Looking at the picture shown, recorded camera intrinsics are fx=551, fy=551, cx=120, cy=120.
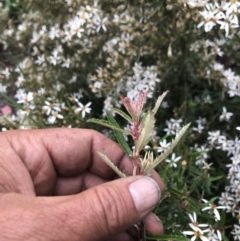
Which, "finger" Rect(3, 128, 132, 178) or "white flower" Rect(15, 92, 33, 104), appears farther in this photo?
"white flower" Rect(15, 92, 33, 104)

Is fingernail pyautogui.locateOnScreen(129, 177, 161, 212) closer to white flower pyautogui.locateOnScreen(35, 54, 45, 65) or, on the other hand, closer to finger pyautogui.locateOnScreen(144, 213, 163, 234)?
finger pyautogui.locateOnScreen(144, 213, 163, 234)

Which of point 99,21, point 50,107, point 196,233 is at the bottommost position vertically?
point 196,233

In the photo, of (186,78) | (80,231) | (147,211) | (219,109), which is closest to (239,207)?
(219,109)

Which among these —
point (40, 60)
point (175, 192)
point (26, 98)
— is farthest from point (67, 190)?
point (40, 60)

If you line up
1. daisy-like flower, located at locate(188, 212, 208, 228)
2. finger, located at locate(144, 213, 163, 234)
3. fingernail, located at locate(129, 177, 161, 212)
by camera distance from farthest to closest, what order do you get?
1. daisy-like flower, located at locate(188, 212, 208, 228)
2. finger, located at locate(144, 213, 163, 234)
3. fingernail, located at locate(129, 177, 161, 212)

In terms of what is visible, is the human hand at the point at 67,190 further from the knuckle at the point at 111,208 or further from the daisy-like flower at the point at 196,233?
the daisy-like flower at the point at 196,233

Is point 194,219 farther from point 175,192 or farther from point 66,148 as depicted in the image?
point 66,148

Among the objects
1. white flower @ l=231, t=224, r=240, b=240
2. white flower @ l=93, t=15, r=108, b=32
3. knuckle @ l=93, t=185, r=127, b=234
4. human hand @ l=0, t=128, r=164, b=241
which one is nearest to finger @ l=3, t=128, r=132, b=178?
human hand @ l=0, t=128, r=164, b=241

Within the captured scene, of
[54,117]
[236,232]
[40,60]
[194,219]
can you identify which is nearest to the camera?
[194,219]
